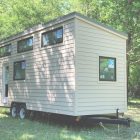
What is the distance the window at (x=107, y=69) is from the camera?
39.4 ft

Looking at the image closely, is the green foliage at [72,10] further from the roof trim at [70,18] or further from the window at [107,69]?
the window at [107,69]

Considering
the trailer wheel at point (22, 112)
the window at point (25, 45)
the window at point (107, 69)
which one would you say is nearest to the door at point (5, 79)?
the window at point (25, 45)

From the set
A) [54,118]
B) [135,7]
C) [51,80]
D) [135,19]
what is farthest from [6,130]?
[135,19]

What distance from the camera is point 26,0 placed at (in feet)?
84.1

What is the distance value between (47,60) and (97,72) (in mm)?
2013

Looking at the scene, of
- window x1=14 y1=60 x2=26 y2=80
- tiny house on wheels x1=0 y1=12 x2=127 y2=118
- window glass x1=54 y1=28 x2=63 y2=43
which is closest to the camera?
tiny house on wheels x1=0 y1=12 x2=127 y2=118

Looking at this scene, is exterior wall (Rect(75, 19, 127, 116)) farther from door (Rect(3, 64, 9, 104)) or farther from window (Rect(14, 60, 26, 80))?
door (Rect(3, 64, 9, 104))

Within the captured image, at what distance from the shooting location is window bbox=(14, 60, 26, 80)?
1452cm

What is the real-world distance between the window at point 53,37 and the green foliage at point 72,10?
25.8ft

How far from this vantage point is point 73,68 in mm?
11141

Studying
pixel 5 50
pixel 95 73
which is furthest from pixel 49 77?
pixel 5 50

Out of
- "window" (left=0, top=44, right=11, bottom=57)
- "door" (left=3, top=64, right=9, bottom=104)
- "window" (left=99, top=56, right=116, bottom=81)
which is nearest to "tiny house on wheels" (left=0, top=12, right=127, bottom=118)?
"window" (left=99, top=56, right=116, bottom=81)

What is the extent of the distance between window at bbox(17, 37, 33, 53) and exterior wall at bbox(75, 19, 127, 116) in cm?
321

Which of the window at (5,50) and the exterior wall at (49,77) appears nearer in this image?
the exterior wall at (49,77)
